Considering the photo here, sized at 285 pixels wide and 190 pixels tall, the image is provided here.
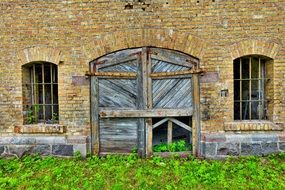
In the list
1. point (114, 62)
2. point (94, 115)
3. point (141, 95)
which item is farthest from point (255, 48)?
point (94, 115)

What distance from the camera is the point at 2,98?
5.71m

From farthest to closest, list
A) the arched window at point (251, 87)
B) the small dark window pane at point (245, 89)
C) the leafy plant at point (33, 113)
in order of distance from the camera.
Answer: the leafy plant at point (33, 113) → the small dark window pane at point (245, 89) → the arched window at point (251, 87)

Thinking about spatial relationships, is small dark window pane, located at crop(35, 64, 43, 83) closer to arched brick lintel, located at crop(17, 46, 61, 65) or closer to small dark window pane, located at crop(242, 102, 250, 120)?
arched brick lintel, located at crop(17, 46, 61, 65)

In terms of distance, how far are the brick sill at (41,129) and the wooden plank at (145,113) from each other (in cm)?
110

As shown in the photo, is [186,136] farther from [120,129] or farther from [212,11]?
[212,11]

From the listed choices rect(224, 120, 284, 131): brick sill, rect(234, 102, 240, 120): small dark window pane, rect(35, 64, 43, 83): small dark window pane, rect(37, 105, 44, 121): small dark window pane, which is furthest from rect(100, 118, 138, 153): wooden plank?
rect(234, 102, 240, 120): small dark window pane

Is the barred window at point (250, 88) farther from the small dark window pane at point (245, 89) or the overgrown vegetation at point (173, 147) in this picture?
the overgrown vegetation at point (173, 147)

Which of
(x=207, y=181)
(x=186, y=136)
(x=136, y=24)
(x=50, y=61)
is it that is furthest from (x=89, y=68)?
(x=207, y=181)

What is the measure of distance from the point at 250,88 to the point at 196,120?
1.59 metres

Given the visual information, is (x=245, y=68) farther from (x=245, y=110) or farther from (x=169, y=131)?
(x=169, y=131)

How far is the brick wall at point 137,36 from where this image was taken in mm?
5348

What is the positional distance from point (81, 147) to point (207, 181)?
305 centimetres

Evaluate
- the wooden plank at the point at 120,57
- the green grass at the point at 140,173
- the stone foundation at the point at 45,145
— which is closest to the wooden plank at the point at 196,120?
the green grass at the point at 140,173

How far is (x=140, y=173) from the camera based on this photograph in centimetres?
470
